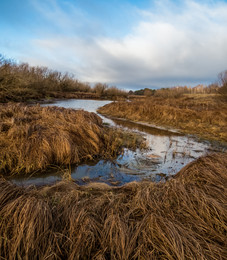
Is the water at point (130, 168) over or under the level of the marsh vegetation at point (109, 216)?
under

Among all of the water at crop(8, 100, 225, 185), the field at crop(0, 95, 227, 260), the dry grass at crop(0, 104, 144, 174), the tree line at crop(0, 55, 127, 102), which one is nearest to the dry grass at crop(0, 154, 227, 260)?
the field at crop(0, 95, 227, 260)

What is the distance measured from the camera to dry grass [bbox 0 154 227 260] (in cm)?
153

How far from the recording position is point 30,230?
1575 mm

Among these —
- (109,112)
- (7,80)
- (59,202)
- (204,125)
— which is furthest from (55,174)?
(7,80)

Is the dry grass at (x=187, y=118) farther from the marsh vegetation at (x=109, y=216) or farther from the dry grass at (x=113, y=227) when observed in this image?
the dry grass at (x=113, y=227)

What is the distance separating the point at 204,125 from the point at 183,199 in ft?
30.2

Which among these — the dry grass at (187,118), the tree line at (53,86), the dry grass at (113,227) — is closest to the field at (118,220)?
the dry grass at (113,227)

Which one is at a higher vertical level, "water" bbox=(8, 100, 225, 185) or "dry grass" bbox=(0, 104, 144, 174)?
"dry grass" bbox=(0, 104, 144, 174)

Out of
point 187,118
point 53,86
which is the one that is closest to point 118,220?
point 187,118

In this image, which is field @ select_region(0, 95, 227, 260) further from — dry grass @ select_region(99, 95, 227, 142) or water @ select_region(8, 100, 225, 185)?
dry grass @ select_region(99, 95, 227, 142)

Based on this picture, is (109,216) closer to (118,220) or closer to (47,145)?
(118,220)

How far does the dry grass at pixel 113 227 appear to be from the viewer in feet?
5.03

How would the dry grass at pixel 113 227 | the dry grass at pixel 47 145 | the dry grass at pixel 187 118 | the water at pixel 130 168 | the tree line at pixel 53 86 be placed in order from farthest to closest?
the tree line at pixel 53 86, the dry grass at pixel 187 118, the dry grass at pixel 47 145, the water at pixel 130 168, the dry grass at pixel 113 227

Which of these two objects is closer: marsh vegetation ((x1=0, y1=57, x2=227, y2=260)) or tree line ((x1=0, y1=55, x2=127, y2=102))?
marsh vegetation ((x1=0, y1=57, x2=227, y2=260))
